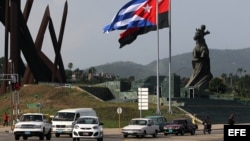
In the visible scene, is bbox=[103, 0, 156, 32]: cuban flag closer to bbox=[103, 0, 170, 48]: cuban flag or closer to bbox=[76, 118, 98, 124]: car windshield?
bbox=[103, 0, 170, 48]: cuban flag

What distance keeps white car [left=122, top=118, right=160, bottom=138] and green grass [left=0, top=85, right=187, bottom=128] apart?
73.5 feet

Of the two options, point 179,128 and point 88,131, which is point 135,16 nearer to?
point 179,128

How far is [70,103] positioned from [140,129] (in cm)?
3902

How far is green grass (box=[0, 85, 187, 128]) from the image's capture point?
61188 millimetres

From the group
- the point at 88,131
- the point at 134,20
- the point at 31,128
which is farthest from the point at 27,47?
the point at 88,131

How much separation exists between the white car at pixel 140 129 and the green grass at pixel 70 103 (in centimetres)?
2240

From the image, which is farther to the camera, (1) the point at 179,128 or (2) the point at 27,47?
(2) the point at 27,47

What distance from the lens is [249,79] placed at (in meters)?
196

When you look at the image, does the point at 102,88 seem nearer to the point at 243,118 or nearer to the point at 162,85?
the point at 162,85

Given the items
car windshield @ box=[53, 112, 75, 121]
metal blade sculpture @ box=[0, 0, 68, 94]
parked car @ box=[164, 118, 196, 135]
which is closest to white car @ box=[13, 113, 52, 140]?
car windshield @ box=[53, 112, 75, 121]

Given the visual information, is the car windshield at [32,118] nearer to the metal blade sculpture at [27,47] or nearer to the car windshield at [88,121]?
the car windshield at [88,121]

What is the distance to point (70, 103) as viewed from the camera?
71938mm

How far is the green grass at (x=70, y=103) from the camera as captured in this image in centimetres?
6119

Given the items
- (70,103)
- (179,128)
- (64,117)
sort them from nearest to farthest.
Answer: (64,117) < (179,128) < (70,103)
